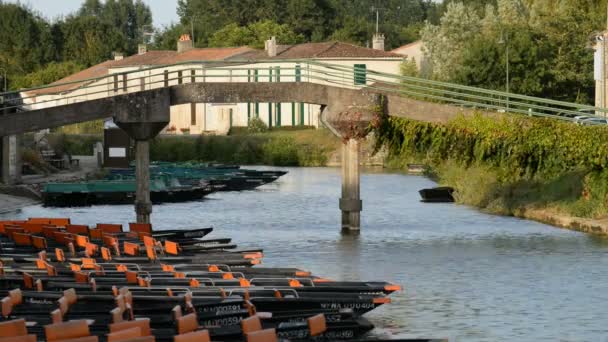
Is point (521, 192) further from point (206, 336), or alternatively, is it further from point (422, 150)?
point (206, 336)

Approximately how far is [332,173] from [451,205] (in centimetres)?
3132

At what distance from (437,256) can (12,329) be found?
26.4m

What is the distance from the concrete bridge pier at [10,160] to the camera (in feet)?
237

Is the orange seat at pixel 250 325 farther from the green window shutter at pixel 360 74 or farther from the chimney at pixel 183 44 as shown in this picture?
the chimney at pixel 183 44

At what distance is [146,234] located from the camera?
43.2 meters

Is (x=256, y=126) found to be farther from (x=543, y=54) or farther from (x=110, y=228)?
(x=110, y=228)

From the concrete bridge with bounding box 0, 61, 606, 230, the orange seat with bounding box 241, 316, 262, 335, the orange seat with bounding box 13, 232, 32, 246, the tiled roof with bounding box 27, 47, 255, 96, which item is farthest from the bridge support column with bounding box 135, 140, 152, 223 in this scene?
the tiled roof with bounding box 27, 47, 255, 96

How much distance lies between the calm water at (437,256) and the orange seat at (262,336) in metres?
8.80

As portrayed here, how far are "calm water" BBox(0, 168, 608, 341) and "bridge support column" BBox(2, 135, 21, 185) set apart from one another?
4.04 m

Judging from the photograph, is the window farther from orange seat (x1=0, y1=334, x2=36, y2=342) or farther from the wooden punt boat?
orange seat (x1=0, y1=334, x2=36, y2=342)

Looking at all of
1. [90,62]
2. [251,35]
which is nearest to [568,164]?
[251,35]

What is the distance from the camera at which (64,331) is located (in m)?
23.0

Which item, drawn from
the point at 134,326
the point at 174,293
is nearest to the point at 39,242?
the point at 174,293

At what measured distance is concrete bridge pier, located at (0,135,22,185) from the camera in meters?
72.1
